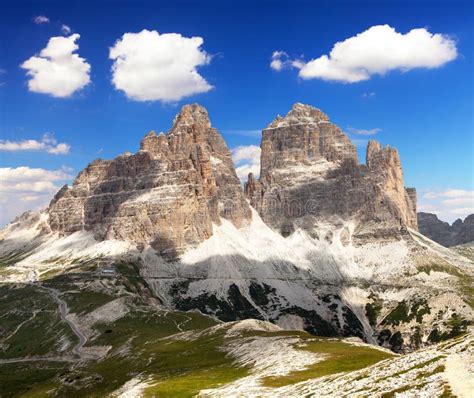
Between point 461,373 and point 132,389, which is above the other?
point 461,373

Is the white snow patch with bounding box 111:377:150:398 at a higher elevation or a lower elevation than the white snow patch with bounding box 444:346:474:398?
lower

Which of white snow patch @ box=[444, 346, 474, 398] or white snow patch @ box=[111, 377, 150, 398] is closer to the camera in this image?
white snow patch @ box=[444, 346, 474, 398]

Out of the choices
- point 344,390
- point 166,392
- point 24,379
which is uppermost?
point 344,390

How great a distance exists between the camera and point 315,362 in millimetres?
103750

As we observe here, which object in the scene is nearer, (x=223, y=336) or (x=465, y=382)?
(x=465, y=382)

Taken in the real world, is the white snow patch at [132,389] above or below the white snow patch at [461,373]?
below

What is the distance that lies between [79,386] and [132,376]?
15923mm

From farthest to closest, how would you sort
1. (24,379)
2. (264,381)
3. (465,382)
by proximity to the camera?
(24,379) → (264,381) → (465,382)

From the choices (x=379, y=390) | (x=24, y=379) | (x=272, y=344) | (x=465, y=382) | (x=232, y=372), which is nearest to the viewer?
A: (x=465, y=382)

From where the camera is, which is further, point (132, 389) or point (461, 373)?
point (132, 389)

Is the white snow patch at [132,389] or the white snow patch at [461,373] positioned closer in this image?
the white snow patch at [461,373]

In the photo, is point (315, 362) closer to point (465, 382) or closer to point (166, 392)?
point (166, 392)

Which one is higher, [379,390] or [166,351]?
[379,390]

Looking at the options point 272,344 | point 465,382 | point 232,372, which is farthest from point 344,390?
point 272,344
